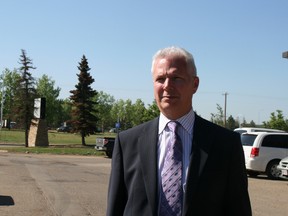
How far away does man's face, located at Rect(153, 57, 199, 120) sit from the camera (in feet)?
8.83

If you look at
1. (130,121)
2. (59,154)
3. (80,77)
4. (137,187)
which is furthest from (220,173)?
(130,121)

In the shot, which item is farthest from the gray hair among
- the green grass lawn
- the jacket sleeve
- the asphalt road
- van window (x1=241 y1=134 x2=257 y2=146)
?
the green grass lawn

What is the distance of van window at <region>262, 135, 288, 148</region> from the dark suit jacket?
1590 centimetres

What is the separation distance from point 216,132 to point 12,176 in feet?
45.5

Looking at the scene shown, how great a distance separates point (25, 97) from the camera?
39781 millimetres

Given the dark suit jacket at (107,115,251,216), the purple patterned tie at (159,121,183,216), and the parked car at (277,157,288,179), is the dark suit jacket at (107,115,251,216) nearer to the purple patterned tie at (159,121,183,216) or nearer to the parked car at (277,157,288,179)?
the purple patterned tie at (159,121,183,216)

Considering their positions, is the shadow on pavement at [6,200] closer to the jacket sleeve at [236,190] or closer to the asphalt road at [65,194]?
the asphalt road at [65,194]

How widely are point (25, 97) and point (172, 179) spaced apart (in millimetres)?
38555

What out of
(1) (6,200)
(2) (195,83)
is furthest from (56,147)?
(2) (195,83)

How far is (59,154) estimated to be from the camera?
30.0 meters

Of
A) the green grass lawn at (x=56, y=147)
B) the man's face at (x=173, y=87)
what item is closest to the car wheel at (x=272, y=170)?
the green grass lawn at (x=56, y=147)

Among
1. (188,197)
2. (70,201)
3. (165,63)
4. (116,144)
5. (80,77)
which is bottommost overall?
(70,201)

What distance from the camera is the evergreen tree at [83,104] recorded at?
46812mm

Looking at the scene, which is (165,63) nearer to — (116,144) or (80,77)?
(116,144)
